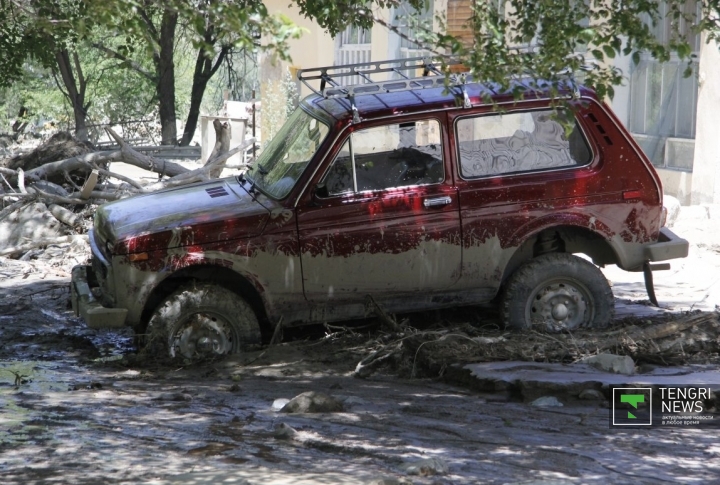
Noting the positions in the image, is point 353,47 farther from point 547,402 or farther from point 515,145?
point 547,402

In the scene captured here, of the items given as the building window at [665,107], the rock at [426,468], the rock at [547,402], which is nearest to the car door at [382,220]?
the rock at [547,402]

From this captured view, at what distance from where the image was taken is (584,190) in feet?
22.7

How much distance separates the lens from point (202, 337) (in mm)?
6688

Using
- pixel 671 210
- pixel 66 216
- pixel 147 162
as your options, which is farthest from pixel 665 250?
pixel 147 162

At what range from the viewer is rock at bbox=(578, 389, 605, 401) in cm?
566

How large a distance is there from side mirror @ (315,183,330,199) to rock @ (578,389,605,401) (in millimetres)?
2244

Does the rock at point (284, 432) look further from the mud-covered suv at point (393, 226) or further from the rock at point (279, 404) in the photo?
the mud-covered suv at point (393, 226)

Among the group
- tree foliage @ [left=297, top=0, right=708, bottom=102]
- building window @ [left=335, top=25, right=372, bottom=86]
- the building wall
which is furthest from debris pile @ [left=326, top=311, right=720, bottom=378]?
building window @ [left=335, top=25, right=372, bottom=86]

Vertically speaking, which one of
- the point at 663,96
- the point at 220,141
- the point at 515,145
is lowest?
the point at 515,145

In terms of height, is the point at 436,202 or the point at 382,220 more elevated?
the point at 436,202

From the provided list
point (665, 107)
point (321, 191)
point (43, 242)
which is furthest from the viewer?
point (665, 107)

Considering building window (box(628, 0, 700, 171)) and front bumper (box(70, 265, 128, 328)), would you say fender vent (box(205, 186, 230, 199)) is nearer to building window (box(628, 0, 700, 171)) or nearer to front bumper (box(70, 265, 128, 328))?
front bumper (box(70, 265, 128, 328))

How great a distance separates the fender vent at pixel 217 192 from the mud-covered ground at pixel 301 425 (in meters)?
1.25

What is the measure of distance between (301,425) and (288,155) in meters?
2.55
